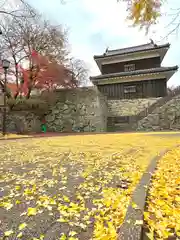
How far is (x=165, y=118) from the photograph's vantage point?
15164mm

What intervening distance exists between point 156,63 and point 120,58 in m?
4.12

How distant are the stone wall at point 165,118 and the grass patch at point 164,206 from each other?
12.6 metres

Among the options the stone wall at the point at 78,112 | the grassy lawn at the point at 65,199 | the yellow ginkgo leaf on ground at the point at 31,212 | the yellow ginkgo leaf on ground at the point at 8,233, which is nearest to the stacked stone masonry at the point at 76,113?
the stone wall at the point at 78,112

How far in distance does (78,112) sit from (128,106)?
5.27 m

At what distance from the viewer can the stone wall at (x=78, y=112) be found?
16109mm

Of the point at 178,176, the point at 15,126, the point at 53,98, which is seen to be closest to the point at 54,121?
the point at 53,98

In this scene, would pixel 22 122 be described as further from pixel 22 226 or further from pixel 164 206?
pixel 164 206

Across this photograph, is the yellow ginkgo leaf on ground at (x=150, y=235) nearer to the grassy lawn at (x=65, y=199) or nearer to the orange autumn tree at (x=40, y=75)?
the grassy lawn at (x=65, y=199)

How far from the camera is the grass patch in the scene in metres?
1.58

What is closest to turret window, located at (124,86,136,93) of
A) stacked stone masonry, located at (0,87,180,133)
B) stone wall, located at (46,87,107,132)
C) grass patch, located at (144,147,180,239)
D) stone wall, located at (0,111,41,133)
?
stacked stone masonry, located at (0,87,180,133)

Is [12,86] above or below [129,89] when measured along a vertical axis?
below

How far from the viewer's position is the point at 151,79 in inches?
746

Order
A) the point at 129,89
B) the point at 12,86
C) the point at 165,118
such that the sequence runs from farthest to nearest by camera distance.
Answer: the point at 129,89
the point at 12,86
the point at 165,118

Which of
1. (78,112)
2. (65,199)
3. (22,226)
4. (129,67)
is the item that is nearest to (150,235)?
(65,199)
